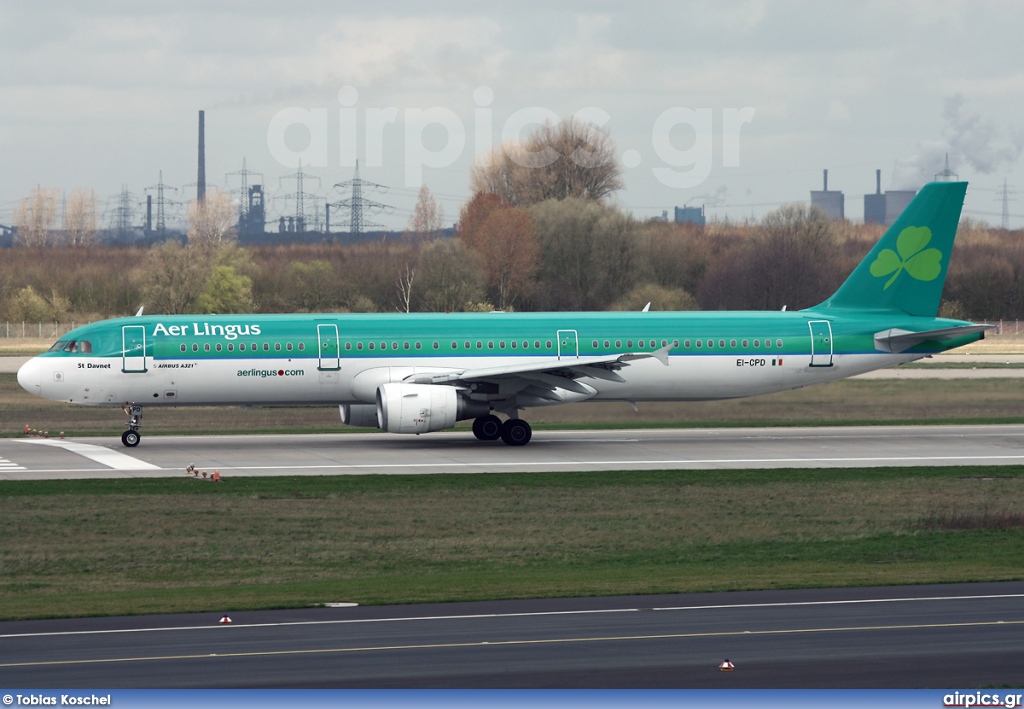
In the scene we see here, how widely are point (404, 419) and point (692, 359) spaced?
9.42 m

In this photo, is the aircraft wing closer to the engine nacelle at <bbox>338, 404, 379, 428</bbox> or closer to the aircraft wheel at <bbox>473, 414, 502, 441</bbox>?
the aircraft wheel at <bbox>473, 414, 502, 441</bbox>

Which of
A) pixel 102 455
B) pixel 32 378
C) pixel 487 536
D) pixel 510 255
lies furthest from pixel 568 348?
pixel 510 255

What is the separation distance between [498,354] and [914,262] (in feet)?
45.8

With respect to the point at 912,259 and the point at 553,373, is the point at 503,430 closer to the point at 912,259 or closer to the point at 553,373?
the point at 553,373

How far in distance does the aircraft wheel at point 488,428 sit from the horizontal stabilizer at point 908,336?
12.1 metres

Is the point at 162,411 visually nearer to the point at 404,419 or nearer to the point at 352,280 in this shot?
the point at 404,419

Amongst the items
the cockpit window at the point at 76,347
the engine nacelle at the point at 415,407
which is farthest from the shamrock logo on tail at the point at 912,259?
the cockpit window at the point at 76,347

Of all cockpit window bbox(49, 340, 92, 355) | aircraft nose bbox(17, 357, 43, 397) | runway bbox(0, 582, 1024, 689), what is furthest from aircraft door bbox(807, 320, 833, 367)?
aircraft nose bbox(17, 357, 43, 397)

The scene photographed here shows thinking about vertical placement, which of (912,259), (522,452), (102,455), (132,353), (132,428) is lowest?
(522,452)

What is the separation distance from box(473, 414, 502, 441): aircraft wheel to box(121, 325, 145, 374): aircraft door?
10.2 meters

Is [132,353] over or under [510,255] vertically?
under

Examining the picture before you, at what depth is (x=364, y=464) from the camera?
34.9 meters

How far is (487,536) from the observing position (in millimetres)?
24484

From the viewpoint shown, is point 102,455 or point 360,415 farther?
point 360,415
